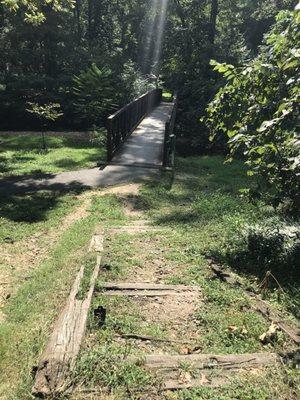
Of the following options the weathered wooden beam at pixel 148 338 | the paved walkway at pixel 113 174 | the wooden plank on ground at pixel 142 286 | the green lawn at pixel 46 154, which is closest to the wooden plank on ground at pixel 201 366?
the weathered wooden beam at pixel 148 338

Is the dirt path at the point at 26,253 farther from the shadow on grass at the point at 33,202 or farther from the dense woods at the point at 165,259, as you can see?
the shadow on grass at the point at 33,202

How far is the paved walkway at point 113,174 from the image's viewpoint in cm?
1152

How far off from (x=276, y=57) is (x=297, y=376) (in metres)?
3.26

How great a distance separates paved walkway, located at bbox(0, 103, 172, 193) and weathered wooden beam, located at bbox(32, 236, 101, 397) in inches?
272

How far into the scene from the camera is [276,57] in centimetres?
453

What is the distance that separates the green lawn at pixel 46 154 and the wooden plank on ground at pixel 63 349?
8955 mm

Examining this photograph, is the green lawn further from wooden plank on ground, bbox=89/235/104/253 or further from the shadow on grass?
wooden plank on ground, bbox=89/235/104/253

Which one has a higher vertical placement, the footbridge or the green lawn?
the footbridge

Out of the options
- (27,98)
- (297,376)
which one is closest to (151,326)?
(297,376)

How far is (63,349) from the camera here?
3898 millimetres

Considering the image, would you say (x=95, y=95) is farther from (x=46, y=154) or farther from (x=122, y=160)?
(x=122, y=160)

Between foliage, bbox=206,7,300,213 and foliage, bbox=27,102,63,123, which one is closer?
foliage, bbox=206,7,300,213

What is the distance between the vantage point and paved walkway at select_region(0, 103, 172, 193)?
11.5 metres

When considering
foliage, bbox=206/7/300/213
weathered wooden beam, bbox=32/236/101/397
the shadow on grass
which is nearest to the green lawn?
the shadow on grass
